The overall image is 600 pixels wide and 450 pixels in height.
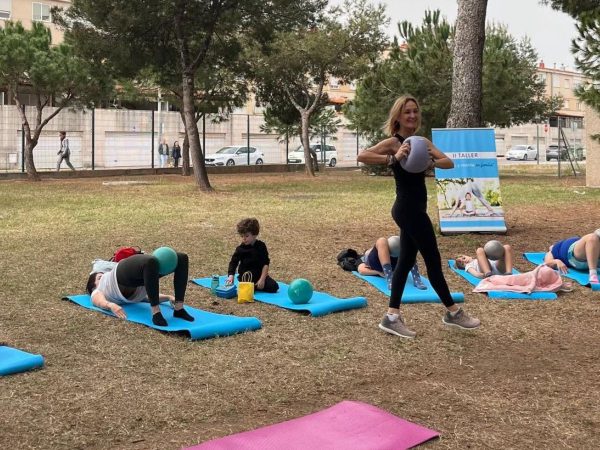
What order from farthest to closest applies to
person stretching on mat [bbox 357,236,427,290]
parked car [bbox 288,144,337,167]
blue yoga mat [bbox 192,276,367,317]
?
parked car [bbox 288,144,337,167], person stretching on mat [bbox 357,236,427,290], blue yoga mat [bbox 192,276,367,317]

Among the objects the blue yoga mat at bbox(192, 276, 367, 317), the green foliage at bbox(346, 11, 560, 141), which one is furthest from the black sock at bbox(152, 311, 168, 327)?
the green foliage at bbox(346, 11, 560, 141)

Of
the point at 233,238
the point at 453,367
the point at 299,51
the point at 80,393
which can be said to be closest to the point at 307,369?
the point at 453,367

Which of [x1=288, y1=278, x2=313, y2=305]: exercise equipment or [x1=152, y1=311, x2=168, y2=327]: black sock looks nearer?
[x1=152, y1=311, x2=168, y2=327]: black sock

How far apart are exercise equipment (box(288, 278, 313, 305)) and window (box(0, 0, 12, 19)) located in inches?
1996

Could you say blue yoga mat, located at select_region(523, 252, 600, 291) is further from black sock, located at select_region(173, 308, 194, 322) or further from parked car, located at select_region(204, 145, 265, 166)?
parked car, located at select_region(204, 145, 265, 166)

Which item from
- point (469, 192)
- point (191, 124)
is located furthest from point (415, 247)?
point (191, 124)

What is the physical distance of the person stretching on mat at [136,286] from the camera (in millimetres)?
5547

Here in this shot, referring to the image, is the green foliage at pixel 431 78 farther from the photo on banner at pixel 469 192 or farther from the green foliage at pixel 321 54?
the photo on banner at pixel 469 192

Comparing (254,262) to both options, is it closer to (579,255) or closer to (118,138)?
→ (579,255)

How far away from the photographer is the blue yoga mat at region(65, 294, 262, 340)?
5359 millimetres

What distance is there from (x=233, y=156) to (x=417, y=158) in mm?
33681

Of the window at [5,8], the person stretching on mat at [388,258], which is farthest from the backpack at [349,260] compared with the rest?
the window at [5,8]

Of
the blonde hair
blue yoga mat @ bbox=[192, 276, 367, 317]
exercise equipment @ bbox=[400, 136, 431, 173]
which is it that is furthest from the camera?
blue yoga mat @ bbox=[192, 276, 367, 317]

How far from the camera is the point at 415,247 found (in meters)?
5.49
